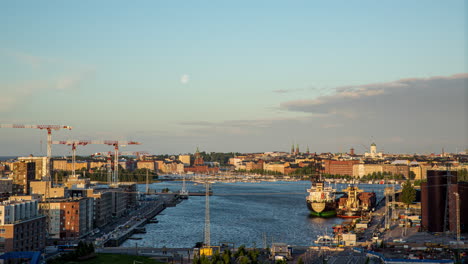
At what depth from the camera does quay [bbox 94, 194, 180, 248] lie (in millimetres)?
28875

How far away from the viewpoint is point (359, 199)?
47750 millimetres

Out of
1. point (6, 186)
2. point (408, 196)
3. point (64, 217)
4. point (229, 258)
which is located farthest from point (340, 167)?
point (229, 258)

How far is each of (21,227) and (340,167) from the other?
8958cm

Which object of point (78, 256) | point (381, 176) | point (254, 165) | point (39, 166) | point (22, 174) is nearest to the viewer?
point (78, 256)

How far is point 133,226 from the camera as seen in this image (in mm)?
35125

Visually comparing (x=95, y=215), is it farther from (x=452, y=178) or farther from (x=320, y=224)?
(x=452, y=178)

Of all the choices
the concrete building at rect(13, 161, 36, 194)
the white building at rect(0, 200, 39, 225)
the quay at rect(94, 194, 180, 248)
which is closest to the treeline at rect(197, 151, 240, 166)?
the quay at rect(94, 194, 180, 248)

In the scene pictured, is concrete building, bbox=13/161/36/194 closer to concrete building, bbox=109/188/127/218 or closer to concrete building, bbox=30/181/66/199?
concrete building, bbox=109/188/127/218

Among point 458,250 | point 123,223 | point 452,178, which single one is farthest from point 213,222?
point 458,250

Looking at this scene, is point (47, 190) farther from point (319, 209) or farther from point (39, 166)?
point (39, 166)

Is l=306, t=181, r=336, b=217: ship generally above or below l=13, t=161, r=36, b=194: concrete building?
below

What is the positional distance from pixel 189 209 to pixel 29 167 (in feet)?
47.2

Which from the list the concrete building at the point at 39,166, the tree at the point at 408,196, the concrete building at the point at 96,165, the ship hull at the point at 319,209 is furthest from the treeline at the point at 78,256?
the concrete building at the point at 96,165

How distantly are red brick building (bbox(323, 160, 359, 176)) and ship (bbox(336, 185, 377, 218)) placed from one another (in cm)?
5800
